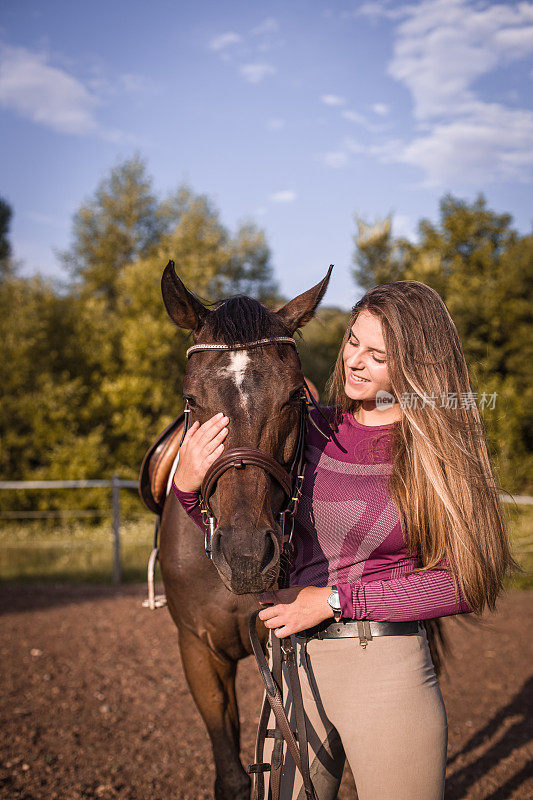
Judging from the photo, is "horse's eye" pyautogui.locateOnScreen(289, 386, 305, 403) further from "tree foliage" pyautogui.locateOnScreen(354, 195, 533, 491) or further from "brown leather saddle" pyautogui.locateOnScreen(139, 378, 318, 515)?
"tree foliage" pyautogui.locateOnScreen(354, 195, 533, 491)

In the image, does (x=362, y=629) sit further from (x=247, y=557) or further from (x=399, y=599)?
(x=247, y=557)

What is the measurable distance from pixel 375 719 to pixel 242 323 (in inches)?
43.2

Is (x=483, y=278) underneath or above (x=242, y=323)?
above

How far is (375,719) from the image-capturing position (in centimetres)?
144

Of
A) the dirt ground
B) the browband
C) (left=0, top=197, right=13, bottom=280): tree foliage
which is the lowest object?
the dirt ground

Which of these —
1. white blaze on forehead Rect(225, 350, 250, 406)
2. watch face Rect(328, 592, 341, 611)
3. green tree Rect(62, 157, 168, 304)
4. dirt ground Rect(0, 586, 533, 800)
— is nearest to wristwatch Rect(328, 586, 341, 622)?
watch face Rect(328, 592, 341, 611)

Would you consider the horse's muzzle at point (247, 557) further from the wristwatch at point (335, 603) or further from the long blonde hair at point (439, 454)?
the long blonde hair at point (439, 454)

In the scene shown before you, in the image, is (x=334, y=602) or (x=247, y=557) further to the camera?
(x=334, y=602)

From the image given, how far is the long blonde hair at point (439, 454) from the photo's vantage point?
4.99 feet

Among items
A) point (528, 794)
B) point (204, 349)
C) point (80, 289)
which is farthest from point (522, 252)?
point (204, 349)

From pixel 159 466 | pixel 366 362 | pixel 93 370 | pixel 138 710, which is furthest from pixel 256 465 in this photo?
pixel 93 370

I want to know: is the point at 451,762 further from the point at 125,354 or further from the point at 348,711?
the point at 125,354

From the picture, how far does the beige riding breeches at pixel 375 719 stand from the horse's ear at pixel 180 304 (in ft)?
3.27

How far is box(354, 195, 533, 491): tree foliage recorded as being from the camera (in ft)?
51.4
